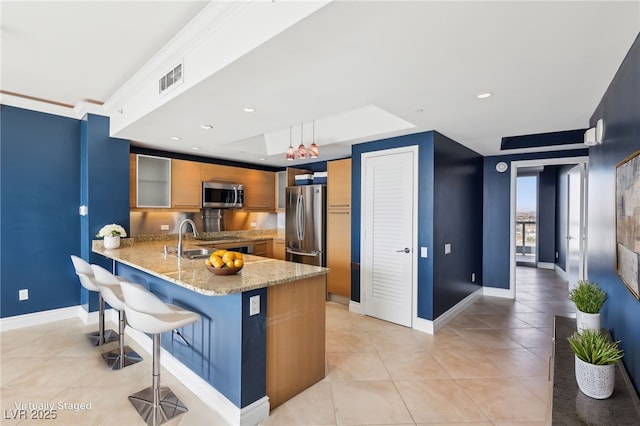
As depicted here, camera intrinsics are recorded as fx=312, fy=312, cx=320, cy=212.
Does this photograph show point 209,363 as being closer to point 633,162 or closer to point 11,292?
point 633,162

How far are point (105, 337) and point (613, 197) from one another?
15.6 ft

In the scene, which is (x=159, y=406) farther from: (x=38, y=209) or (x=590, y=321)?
(x=38, y=209)

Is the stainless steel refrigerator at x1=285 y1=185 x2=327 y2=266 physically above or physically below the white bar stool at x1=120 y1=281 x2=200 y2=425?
above

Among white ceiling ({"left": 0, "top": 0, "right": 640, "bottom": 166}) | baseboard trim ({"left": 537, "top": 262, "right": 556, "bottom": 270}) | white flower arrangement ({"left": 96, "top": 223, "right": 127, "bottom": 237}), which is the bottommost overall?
baseboard trim ({"left": 537, "top": 262, "right": 556, "bottom": 270})

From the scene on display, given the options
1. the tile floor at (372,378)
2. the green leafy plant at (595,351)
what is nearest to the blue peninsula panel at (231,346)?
the tile floor at (372,378)

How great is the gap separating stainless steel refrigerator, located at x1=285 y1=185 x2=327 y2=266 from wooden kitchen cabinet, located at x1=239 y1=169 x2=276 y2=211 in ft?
3.36

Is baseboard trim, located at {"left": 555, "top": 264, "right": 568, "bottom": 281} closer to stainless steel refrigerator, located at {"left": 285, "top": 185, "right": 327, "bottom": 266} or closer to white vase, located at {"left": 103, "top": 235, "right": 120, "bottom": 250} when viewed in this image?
stainless steel refrigerator, located at {"left": 285, "top": 185, "right": 327, "bottom": 266}

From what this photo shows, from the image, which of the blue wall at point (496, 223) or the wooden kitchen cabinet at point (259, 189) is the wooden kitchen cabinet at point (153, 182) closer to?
the wooden kitchen cabinet at point (259, 189)

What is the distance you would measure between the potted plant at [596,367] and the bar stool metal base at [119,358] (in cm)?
331

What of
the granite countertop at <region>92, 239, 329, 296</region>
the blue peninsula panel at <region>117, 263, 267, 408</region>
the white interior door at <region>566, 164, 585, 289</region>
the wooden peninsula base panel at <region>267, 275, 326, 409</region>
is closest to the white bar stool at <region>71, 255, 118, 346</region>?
the granite countertop at <region>92, 239, 329, 296</region>

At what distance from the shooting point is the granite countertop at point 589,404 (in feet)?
3.96

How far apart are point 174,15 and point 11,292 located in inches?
151

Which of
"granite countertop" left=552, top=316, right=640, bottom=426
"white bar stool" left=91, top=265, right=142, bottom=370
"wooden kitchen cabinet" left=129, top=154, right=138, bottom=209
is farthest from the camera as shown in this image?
"wooden kitchen cabinet" left=129, top=154, right=138, bottom=209

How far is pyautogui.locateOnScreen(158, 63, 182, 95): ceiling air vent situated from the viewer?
237 cm
